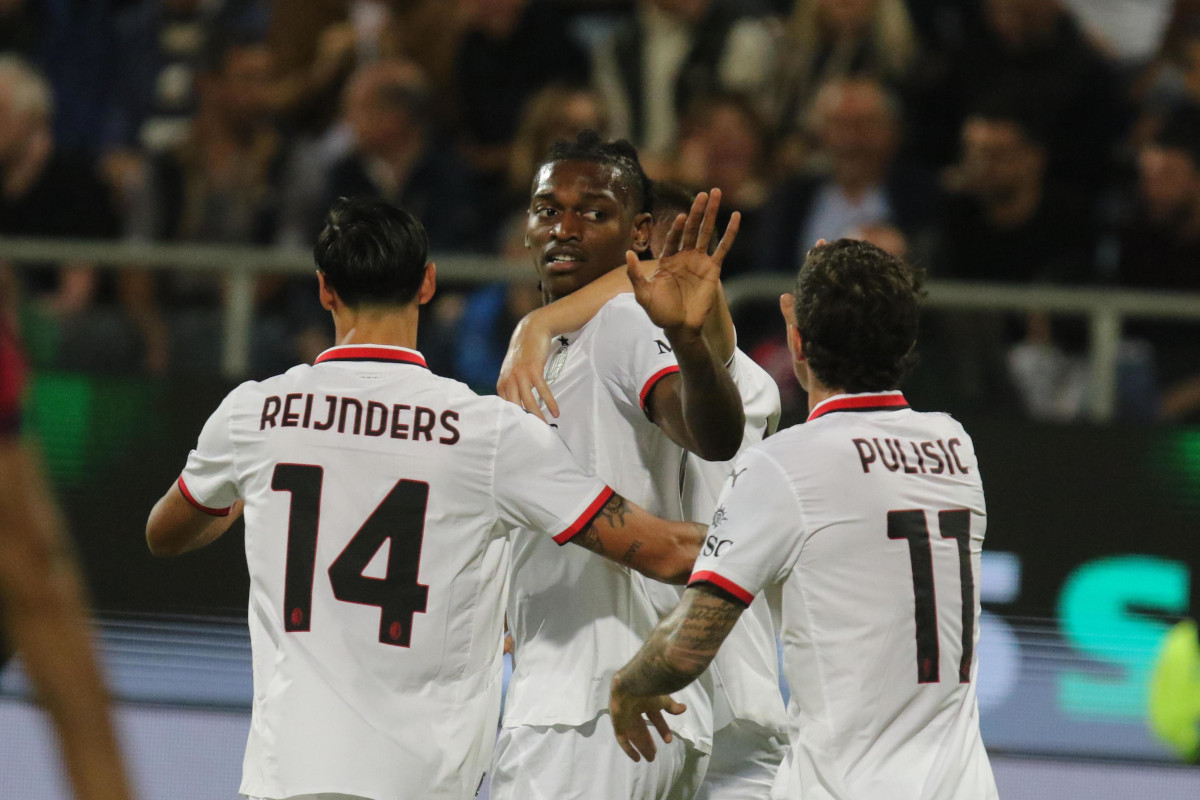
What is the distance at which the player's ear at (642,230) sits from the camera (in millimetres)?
3984

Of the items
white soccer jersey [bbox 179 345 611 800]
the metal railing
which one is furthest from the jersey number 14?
the metal railing

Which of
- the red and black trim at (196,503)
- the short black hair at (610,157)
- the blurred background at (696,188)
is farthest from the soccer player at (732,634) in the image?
the blurred background at (696,188)

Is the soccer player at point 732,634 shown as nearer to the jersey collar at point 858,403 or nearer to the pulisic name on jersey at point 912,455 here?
the jersey collar at point 858,403

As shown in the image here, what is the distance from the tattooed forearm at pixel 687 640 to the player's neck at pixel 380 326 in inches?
32.9

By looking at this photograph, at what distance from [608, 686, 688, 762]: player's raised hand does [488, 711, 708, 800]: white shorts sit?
76 mm

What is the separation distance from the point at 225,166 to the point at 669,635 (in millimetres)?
5843

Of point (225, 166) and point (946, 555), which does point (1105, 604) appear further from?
point (225, 166)

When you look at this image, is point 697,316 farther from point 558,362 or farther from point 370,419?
point 370,419

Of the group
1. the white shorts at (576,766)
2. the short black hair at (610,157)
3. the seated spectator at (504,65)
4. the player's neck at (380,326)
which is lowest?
the white shorts at (576,766)

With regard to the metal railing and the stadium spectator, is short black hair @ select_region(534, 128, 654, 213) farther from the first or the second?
the stadium spectator

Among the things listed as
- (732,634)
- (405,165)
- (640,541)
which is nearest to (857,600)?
(640,541)

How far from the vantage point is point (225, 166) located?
8.53 metres

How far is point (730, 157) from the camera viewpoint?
7.71 metres

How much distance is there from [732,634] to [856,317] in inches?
40.2
